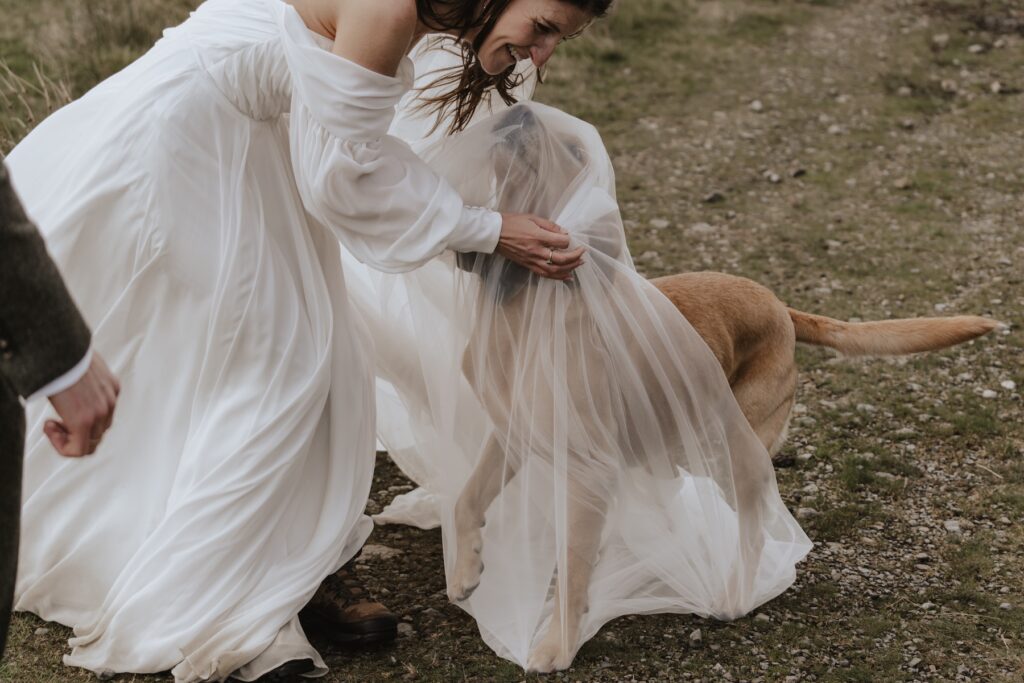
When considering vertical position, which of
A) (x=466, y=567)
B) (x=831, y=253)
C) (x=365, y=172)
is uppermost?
(x=365, y=172)

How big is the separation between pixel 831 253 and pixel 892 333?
2.50m

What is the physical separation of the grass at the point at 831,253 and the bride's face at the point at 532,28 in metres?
1.70

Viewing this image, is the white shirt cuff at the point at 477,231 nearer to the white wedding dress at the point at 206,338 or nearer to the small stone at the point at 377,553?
the white wedding dress at the point at 206,338

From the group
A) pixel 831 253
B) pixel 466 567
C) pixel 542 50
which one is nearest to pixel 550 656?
pixel 466 567

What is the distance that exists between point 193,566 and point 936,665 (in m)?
2.13

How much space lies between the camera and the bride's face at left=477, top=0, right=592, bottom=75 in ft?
9.36

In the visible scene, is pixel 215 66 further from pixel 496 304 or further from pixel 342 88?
pixel 496 304

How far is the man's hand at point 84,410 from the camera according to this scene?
5.43 ft

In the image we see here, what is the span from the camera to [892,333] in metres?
3.75

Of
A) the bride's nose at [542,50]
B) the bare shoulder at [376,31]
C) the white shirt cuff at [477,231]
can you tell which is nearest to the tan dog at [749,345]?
the white shirt cuff at [477,231]

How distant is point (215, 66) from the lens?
306cm

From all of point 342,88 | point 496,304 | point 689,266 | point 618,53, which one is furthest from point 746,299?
point 618,53

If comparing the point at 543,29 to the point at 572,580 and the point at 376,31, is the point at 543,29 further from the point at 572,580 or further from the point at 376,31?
the point at 572,580

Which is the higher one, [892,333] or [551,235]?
[551,235]
